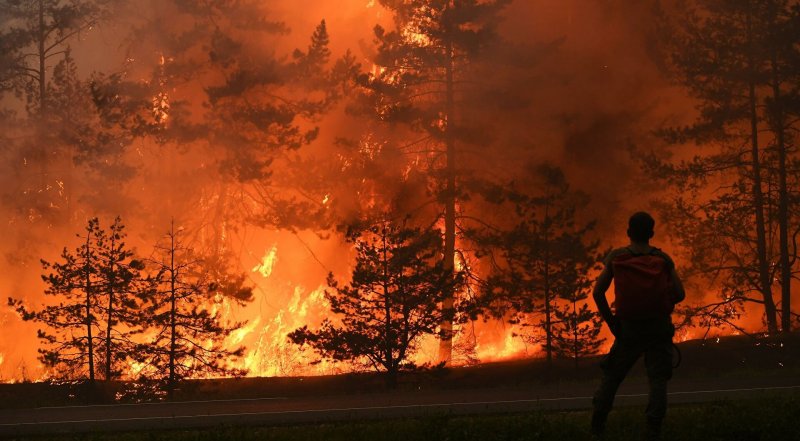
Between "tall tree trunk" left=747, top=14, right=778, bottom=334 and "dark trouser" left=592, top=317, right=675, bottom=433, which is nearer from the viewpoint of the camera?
"dark trouser" left=592, top=317, right=675, bottom=433

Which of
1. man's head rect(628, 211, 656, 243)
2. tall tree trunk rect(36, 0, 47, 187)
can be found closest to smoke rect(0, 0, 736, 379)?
tall tree trunk rect(36, 0, 47, 187)

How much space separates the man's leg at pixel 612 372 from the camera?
279 inches

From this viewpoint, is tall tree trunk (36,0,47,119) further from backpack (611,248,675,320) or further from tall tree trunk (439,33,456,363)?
backpack (611,248,675,320)

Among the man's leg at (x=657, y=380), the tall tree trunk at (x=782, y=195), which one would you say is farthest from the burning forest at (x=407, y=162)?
the man's leg at (x=657, y=380)

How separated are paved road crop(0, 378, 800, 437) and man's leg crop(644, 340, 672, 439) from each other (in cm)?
370

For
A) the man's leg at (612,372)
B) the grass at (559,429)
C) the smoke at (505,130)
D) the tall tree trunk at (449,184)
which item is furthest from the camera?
the smoke at (505,130)

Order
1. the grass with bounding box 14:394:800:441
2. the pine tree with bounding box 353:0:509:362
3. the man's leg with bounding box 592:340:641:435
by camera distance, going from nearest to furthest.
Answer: the man's leg with bounding box 592:340:641:435 → the grass with bounding box 14:394:800:441 → the pine tree with bounding box 353:0:509:362

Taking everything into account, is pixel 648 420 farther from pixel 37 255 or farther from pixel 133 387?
pixel 37 255

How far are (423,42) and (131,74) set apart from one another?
38.2ft

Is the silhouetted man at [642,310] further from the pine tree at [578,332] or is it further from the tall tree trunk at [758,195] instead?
the tall tree trunk at [758,195]

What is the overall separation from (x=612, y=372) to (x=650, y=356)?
32cm

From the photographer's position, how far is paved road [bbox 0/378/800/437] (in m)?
10.7

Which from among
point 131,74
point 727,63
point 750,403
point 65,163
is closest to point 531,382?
point 750,403

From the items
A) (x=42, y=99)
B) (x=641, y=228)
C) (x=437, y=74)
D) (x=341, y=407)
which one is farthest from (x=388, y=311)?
(x=42, y=99)
